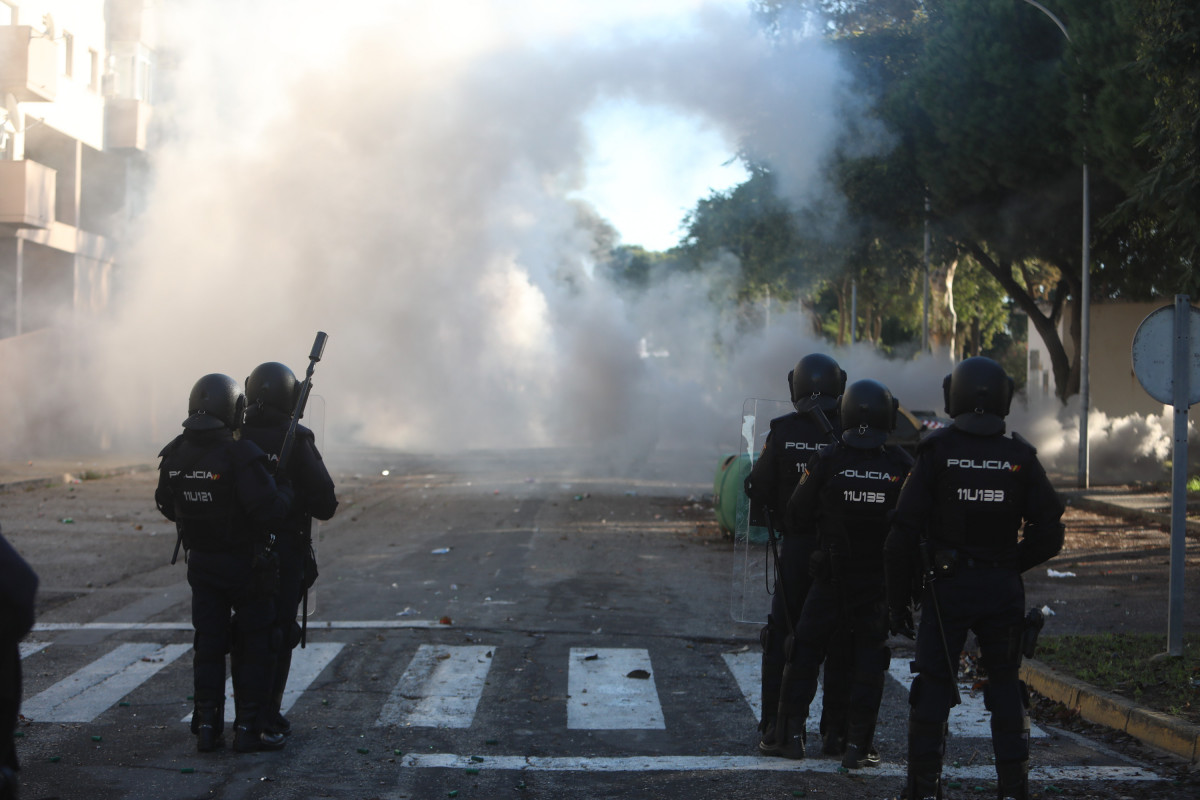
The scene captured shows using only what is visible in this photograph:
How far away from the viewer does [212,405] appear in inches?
206

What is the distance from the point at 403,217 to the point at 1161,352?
66.5ft

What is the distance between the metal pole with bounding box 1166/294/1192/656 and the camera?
6707 millimetres

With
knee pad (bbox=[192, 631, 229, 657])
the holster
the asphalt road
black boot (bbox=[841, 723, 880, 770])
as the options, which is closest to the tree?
the asphalt road

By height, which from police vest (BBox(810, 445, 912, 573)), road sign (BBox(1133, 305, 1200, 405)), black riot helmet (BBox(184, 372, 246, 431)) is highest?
road sign (BBox(1133, 305, 1200, 405))

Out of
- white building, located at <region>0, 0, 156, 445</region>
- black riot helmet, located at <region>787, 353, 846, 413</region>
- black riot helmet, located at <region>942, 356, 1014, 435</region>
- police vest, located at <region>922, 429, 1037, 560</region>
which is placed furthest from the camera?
white building, located at <region>0, 0, 156, 445</region>

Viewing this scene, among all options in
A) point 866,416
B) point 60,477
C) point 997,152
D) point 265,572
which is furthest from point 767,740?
point 997,152

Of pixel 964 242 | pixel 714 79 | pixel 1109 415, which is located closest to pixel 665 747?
pixel 714 79

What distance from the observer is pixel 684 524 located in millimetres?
14727

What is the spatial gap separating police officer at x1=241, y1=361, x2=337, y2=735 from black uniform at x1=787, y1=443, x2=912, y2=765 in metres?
2.30

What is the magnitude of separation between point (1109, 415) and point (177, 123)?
24553 mm

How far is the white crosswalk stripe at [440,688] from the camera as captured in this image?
5.81 meters

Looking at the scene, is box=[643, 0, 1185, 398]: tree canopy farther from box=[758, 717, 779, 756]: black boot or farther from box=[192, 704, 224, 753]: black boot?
box=[192, 704, 224, 753]: black boot

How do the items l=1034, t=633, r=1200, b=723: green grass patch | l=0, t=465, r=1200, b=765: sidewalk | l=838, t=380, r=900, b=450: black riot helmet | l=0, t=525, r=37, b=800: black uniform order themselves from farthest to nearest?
l=1034, t=633, r=1200, b=723: green grass patch
l=0, t=465, r=1200, b=765: sidewalk
l=838, t=380, r=900, b=450: black riot helmet
l=0, t=525, r=37, b=800: black uniform

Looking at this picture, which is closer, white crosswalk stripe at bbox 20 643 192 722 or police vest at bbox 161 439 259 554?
police vest at bbox 161 439 259 554
